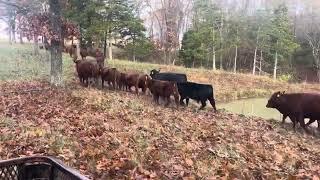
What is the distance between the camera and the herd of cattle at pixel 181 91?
50.8ft

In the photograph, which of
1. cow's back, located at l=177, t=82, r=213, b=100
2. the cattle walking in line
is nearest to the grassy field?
cow's back, located at l=177, t=82, r=213, b=100

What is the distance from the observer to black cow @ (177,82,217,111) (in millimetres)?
18047

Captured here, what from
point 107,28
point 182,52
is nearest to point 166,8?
point 182,52

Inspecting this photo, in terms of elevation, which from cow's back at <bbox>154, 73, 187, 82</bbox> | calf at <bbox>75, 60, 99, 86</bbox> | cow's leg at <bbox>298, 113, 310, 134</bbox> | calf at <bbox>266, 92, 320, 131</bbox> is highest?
calf at <bbox>75, 60, 99, 86</bbox>

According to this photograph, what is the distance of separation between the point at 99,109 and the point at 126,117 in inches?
50.1

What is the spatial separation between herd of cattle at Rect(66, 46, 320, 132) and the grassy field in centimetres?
89

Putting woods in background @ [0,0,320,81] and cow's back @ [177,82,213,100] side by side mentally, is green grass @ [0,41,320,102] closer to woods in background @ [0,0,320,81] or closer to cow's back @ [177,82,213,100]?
woods in background @ [0,0,320,81]

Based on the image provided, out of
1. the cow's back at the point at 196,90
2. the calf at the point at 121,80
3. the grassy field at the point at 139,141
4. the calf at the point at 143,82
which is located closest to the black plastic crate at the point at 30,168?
the grassy field at the point at 139,141

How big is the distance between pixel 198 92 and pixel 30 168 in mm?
14209

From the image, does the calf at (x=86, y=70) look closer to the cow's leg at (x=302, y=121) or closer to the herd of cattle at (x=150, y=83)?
the herd of cattle at (x=150, y=83)

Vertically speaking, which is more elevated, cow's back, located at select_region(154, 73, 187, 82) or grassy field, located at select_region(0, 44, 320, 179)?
cow's back, located at select_region(154, 73, 187, 82)

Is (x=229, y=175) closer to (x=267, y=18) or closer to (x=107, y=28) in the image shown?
(x=107, y=28)

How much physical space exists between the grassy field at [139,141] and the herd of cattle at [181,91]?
89 centimetres

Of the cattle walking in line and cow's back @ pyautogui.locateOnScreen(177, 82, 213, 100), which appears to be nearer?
cow's back @ pyautogui.locateOnScreen(177, 82, 213, 100)
